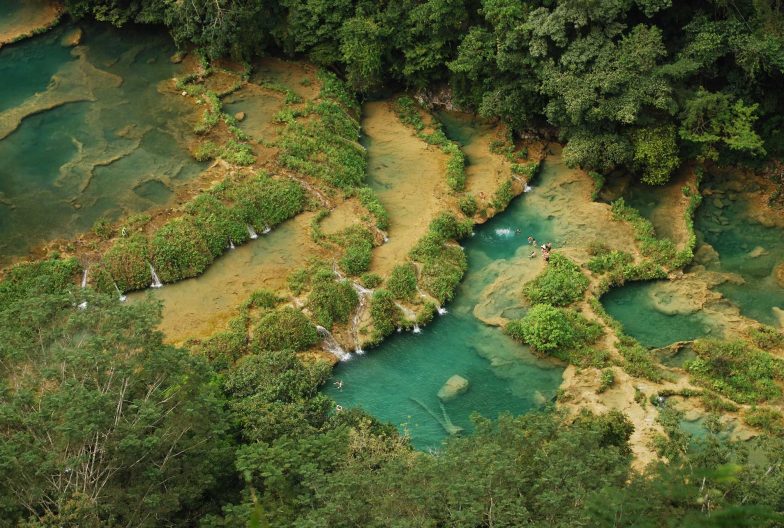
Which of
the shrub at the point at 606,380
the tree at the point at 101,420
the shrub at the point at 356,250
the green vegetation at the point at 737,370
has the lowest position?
the shrub at the point at 606,380

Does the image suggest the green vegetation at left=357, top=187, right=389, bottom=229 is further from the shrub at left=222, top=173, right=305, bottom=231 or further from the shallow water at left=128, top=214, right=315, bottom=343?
the shallow water at left=128, top=214, right=315, bottom=343

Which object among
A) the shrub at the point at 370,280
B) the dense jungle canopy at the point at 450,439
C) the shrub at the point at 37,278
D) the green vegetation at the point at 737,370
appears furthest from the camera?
the shrub at the point at 370,280

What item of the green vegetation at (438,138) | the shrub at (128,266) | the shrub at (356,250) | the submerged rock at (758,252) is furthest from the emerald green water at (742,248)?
the shrub at (128,266)

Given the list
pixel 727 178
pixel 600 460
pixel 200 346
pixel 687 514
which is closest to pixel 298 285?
pixel 200 346

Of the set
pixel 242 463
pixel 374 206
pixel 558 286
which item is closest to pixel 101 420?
pixel 242 463

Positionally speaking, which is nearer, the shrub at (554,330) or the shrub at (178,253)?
the shrub at (554,330)

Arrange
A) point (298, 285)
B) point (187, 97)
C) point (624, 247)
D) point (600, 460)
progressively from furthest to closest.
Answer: point (187, 97) < point (624, 247) < point (298, 285) < point (600, 460)

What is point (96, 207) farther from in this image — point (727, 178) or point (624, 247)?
point (727, 178)

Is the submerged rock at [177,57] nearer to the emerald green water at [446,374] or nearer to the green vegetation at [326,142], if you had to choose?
the green vegetation at [326,142]
